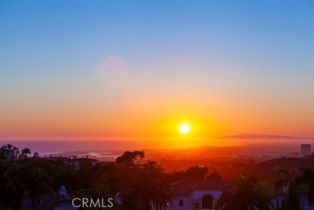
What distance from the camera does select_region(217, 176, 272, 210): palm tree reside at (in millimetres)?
38375

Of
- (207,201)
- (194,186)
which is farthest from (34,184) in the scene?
(207,201)

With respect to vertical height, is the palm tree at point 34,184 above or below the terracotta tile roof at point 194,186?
above

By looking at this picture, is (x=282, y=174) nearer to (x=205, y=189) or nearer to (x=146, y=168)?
(x=205, y=189)

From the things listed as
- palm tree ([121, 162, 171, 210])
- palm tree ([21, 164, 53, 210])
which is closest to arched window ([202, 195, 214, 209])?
palm tree ([121, 162, 171, 210])

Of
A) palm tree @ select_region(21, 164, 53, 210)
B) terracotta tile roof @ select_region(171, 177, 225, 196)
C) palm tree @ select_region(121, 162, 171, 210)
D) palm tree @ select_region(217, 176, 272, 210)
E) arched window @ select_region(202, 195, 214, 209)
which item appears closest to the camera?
palm tree @ select_region(217, 176, 272, 210)

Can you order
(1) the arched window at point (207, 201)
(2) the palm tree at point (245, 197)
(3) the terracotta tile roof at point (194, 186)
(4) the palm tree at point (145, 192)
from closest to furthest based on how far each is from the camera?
(2) the palm tree at point (245, 197) → (4) the palm tree at point (145, 192) → (1) the arched window at point (207, 201) → (3) the terracotta tile roof at point (194, 186)

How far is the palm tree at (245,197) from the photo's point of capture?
38375mm

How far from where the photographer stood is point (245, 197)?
38.4 metres

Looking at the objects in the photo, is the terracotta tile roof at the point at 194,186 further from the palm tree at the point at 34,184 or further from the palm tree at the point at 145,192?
A: the palm tree at the point at 34,184

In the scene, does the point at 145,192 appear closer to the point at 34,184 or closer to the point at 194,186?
the point at 34,184

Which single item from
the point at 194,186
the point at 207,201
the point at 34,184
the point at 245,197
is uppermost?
the point at 34,184

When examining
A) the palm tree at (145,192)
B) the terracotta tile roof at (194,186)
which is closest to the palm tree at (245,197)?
the palm tree at (145,192)

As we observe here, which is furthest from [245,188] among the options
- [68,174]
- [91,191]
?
[68,174]

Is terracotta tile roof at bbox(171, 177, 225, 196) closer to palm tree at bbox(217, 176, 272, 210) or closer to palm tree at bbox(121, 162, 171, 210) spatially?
palm tree at bbox(121, 162, 171, 210)
